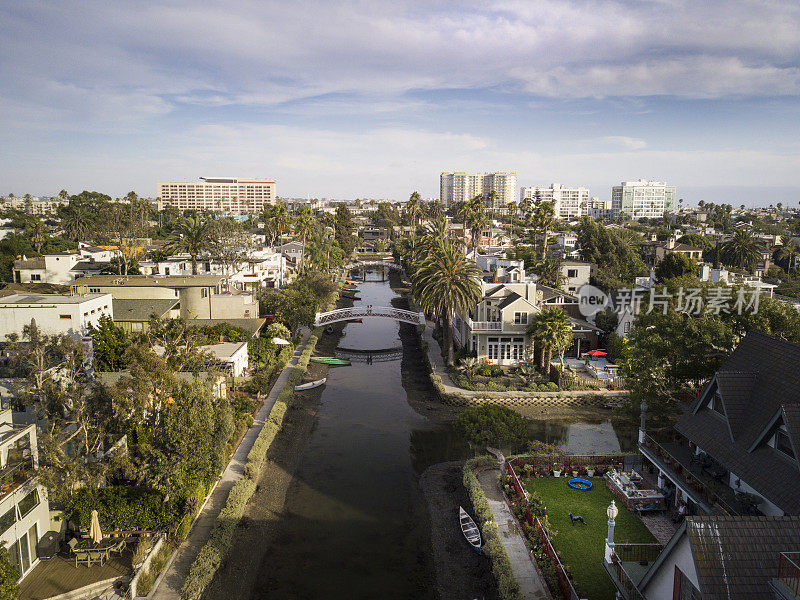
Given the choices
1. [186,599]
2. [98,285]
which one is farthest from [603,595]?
[98,285]

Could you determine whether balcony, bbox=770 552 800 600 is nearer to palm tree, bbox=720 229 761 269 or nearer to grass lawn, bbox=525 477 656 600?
grass lawn, bbox=525 477 656 600

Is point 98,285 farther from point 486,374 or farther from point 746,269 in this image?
point 746,269

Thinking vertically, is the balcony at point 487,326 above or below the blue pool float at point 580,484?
above

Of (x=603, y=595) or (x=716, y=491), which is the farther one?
(x=716, y=491)

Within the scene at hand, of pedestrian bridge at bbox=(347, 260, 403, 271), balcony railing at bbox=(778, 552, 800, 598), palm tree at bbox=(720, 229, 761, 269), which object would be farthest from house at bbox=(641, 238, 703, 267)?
balcony railing at bbox=(778, 552, 800, 598)

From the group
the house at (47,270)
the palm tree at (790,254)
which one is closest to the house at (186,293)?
the house at (47,270)

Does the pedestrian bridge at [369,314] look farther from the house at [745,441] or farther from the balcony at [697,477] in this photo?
the house at [745,441]
